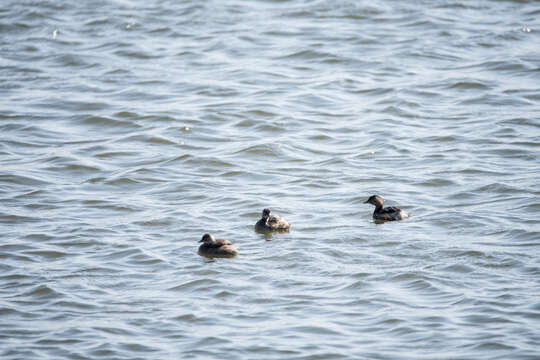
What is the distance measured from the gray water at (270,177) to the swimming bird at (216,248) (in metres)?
0.14

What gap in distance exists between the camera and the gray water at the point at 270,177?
909 centimetres

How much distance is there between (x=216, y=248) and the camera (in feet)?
35.2

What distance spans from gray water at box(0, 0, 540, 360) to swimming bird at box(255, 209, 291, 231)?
171 millimetres

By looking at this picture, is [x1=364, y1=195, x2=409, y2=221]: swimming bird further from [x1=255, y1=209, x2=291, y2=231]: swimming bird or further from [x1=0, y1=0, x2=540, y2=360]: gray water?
[x1=255, y1=209, x2=291, y2=231]: swimming bird

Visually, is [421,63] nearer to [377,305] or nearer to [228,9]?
[228,9]

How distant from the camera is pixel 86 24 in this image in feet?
78.0

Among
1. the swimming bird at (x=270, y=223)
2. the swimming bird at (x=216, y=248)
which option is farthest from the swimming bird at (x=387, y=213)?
the swimming bird at (x=216, y=248)

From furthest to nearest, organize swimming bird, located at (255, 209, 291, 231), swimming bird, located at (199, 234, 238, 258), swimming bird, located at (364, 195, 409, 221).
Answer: swimming bird, located at (364, 195, 409, 221)
swimming bird, located at (255, 209, 291, 231)
swimming bird, located at (199, 234, 238, 258)

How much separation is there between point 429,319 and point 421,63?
12328 mm

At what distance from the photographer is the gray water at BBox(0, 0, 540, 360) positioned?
9094 millimetres

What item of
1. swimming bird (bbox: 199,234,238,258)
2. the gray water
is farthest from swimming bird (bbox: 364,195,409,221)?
swimming bird (bbox: 199,234,238,258)

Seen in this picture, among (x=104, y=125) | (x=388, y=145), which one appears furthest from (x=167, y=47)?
(x=388, y=145)

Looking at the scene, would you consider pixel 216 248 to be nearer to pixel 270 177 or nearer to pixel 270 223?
pixel 270 223

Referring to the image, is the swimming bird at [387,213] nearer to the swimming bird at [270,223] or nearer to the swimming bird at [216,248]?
the swimming bird at [270,223]
